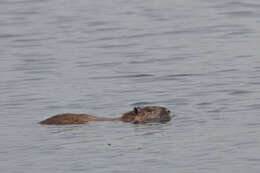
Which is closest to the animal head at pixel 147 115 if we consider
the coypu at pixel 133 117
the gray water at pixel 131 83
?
the coypu at pixel 133 117

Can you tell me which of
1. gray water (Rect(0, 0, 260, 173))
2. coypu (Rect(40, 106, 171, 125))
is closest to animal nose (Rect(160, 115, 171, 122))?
coypu (Rect(40, 106, 171, 125))

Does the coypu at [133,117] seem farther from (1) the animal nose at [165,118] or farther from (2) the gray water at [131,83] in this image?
(2) the gray water at [131,83]

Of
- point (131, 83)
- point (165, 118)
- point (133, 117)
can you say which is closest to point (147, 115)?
point (133, 117)

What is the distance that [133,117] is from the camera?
17.2 metres

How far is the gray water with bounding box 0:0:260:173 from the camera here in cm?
1438

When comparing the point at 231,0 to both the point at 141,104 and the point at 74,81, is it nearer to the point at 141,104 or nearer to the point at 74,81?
the point at 74,81

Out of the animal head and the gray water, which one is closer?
the gray water

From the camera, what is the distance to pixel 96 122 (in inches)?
673

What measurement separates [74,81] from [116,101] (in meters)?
2.81

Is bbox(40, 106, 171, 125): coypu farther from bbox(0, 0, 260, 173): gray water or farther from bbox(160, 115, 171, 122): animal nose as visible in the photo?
bbox(0, 0, 260, 173): gray water

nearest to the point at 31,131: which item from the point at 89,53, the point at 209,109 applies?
the point at 209,109

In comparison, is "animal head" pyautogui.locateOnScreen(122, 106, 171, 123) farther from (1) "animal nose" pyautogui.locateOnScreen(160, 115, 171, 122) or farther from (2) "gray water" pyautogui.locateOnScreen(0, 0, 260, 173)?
(2) "gray water" pyautogui.locateOnScreen(0, 0, 260, 173)

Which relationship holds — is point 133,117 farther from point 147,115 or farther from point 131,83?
point 131,83

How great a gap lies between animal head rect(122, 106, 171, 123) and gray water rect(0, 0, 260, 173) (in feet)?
0.84
